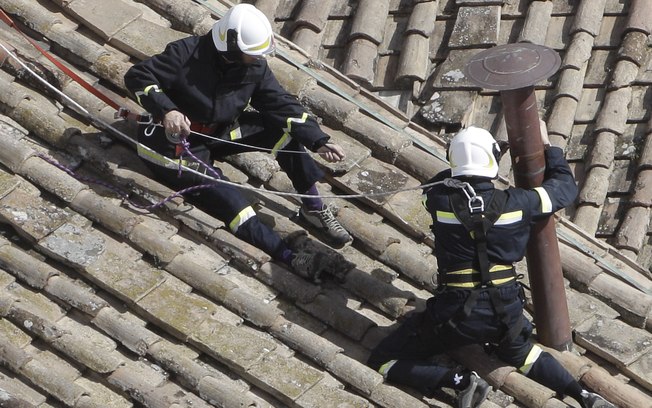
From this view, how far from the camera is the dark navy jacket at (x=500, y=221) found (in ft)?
22.4

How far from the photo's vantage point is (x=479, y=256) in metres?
6.83

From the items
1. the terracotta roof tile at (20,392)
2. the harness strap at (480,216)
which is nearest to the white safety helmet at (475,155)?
the harness strap at (480,216)

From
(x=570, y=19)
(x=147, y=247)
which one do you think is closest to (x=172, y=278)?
(x=147, y=247)

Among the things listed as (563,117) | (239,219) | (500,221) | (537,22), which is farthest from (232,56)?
(537,22)

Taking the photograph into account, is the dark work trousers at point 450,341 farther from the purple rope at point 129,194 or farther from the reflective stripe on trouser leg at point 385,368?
the purple rope at point 129,194

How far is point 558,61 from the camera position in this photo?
687 centimetres

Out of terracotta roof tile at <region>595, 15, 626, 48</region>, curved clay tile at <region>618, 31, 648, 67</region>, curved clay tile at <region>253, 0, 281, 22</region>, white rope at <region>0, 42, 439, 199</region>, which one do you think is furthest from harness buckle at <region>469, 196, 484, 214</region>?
curved clay tile at <region>253, 0, 281, 22</region>

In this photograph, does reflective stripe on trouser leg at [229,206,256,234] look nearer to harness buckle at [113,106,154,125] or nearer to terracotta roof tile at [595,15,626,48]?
harness buckle at [113,106,154,125]

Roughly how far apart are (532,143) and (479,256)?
0.67 metres

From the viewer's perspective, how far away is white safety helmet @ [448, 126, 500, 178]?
6824 millimetres

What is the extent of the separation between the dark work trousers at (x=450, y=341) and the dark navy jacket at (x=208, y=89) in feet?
4.29

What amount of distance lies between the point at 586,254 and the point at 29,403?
3469 mm

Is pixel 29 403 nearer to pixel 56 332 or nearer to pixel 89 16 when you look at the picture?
pixel 56 332

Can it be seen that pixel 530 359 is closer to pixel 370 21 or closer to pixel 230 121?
pixel 230 121
